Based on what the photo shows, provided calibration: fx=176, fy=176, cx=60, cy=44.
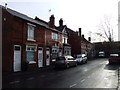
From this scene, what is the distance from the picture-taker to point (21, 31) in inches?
866

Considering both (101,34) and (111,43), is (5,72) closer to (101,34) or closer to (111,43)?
(101,34)

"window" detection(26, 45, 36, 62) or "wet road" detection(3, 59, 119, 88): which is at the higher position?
"window" detection(26, 45, 36, 62)

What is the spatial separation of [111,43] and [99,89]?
214 feet

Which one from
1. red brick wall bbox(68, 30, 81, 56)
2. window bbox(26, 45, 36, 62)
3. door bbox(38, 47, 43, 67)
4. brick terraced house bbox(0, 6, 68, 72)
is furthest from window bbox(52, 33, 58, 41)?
red brick wall bbox(68, 30, 81, 56)

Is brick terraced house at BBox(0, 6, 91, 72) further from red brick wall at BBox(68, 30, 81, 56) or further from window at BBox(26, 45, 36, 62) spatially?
red brick wall at BBox(68, 30, 81, 56)

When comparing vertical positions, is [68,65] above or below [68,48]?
below

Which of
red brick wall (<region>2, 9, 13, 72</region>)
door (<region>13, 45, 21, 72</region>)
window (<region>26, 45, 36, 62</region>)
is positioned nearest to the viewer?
red brick wall (<region>2, 9, 13, 72</region>)

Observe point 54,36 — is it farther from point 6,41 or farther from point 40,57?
point 6,41

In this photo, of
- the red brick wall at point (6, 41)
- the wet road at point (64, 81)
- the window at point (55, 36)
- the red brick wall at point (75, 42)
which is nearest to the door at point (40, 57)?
the window at point (55, 36)

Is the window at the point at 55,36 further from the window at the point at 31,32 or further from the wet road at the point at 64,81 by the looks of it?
the wet road at the point at 64,81

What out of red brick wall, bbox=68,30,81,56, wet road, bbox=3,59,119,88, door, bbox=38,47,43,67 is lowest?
wet road, bbox=3,59,119,88

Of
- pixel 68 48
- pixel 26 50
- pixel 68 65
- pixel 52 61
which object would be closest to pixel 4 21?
pixel 26 50

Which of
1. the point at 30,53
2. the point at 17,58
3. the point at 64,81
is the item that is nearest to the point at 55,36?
the point at 30,53

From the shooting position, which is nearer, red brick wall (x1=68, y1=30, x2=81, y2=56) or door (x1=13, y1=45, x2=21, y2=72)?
door (x1=13, y1=45, x2=21, y2=72)
